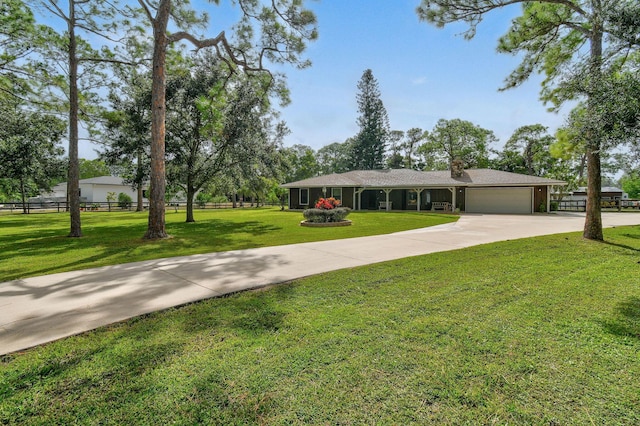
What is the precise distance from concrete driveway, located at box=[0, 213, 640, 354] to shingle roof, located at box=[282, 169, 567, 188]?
15.9 metres

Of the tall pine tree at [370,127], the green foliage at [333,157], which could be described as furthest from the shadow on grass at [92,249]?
the green foliage at [333,157]

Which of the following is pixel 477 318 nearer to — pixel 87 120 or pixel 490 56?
pixel 490 56

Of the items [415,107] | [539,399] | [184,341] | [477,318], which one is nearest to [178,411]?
[184,341]

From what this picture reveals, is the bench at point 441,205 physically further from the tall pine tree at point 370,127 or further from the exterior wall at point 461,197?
the tall pine tree at point 370,127

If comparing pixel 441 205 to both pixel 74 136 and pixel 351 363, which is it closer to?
pixel 74 136

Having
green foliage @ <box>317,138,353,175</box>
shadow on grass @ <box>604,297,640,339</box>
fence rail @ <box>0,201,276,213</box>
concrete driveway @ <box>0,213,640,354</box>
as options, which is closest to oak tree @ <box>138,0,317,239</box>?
concrete driveway @ <box>0,213,640,354</box>

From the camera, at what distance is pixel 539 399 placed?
1944mm

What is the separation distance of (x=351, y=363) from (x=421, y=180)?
23.0 m

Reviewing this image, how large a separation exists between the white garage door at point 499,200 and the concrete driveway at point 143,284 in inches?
663

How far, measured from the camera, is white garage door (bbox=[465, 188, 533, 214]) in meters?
21.0

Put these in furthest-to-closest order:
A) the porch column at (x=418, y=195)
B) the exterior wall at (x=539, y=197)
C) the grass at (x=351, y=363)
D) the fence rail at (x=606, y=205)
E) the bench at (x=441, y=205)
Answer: the fence rail at (x=606, y=205), the porch column at (x=418, y=195), the bench at (x=441, y=205), the exterior wall at (x=539, y=197), the grass at (x=351, y=363)

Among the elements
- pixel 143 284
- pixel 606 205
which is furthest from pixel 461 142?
pixel 143 284

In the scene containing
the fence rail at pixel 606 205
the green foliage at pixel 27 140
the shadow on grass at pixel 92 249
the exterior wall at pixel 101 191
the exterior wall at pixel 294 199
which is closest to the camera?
the shadow on grass at pixel 92 249

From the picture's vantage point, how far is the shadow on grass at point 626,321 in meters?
2.88
